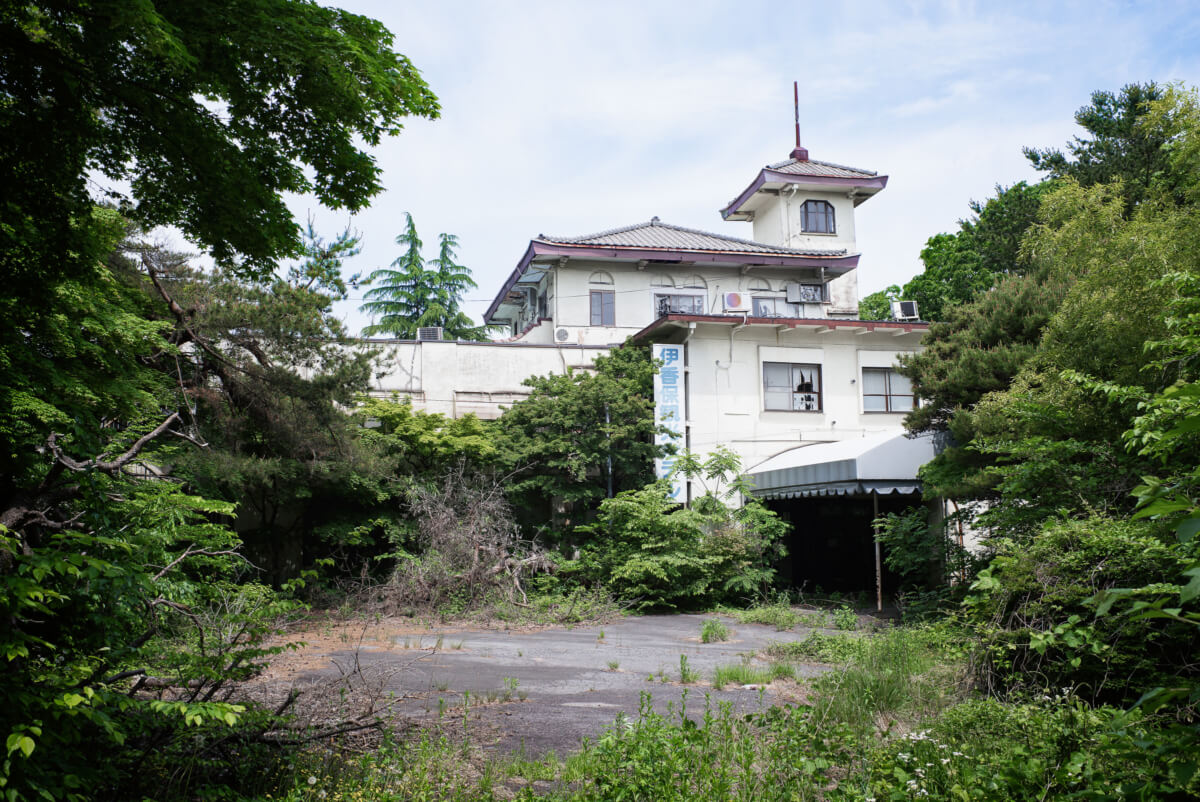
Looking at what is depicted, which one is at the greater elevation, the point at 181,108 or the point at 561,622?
the point at 181,108

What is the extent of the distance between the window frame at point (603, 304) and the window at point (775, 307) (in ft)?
15.4

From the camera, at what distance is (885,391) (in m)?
22.2

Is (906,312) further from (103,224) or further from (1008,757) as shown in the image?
(103,224)

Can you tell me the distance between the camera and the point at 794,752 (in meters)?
4.41

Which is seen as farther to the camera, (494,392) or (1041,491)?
(494,392)

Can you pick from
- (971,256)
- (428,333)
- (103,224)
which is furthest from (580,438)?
(971,256)

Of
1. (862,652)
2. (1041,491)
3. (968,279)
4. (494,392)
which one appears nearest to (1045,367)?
(1041,491)

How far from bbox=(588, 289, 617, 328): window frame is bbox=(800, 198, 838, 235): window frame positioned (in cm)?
813

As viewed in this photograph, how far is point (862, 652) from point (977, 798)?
489 cm

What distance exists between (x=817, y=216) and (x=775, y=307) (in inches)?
192

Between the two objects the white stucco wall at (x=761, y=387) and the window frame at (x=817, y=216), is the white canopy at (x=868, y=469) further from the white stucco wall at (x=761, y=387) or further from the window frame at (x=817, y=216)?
the window frame at (x=817, y=216)

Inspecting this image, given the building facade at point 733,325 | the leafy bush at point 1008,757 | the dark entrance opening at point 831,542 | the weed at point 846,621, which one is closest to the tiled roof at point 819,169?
the building facade at point 733,325

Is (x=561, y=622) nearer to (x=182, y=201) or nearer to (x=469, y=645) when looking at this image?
(x=469, y=645)

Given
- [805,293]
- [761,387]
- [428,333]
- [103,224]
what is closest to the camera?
[103,224]
